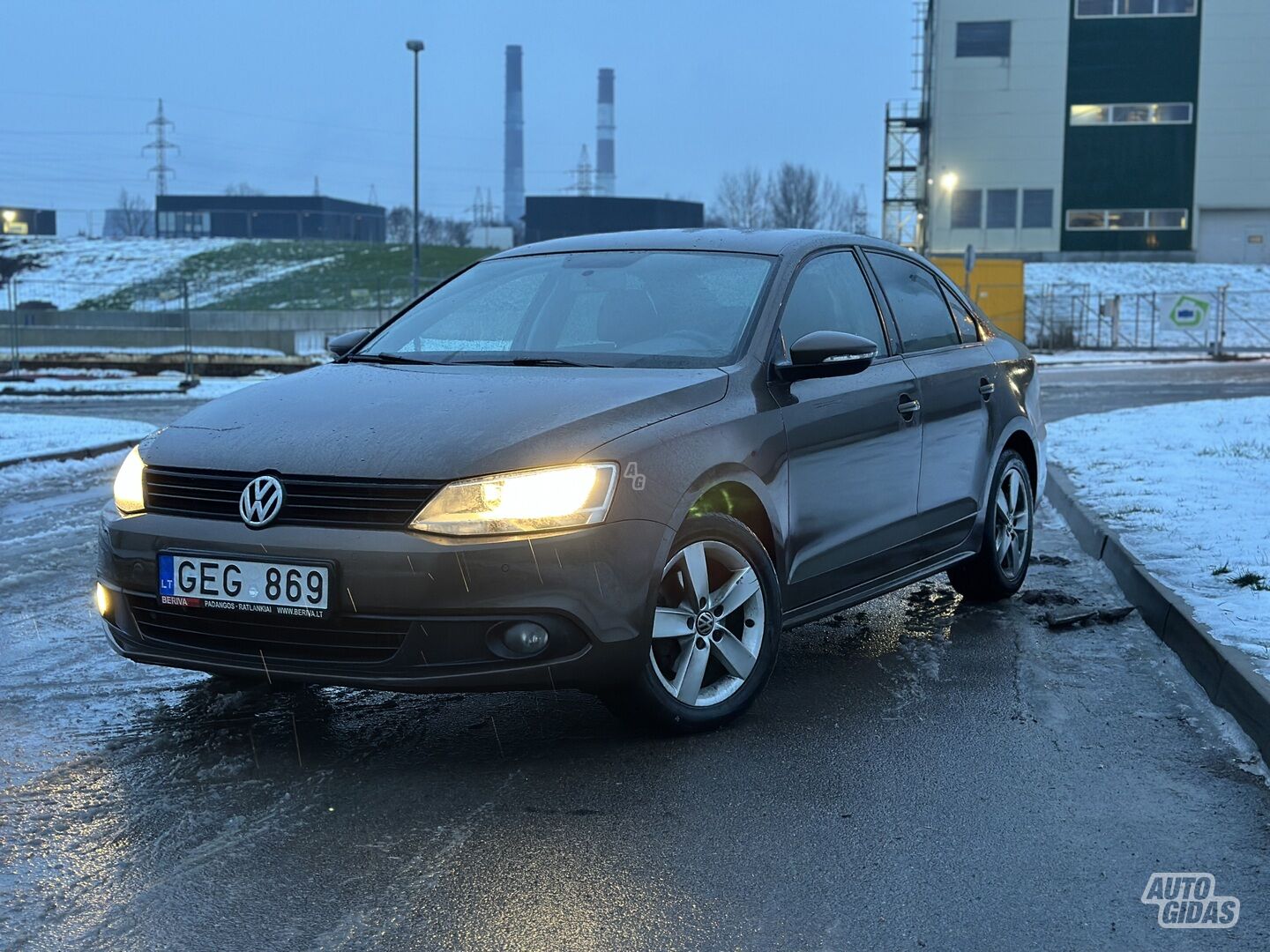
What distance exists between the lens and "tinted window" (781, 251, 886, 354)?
5.48 m

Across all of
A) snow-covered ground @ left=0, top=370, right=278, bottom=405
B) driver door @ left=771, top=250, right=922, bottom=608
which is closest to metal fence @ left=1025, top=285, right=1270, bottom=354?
snow-covered ground @ left=0, top=370, right=278, bottom=405

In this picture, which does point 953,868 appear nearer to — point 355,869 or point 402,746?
point 355,869

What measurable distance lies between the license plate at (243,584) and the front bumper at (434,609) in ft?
0.11

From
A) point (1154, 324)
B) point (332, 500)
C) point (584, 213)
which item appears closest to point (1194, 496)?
point (332, 500)

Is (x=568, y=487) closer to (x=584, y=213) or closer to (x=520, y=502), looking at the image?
(x=520, y=502)

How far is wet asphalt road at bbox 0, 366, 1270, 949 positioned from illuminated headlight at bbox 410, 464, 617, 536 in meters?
0.74

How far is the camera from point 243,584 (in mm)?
4242

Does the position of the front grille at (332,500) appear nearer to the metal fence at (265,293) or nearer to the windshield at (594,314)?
the windshield at (594,314)

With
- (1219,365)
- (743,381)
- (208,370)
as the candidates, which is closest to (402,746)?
(743,381)

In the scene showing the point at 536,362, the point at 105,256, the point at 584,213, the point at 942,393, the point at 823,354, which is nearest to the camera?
the point at 823,354

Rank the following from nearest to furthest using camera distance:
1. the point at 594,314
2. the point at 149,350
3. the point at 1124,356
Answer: the point at 594,314 → the point at 149,350 → the point at 1124,356

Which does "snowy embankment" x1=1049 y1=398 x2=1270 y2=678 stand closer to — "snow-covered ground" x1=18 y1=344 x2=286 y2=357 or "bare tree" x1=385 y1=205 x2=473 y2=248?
"snow-covered ground" x1=18 y1=344 x2=286 y2=357

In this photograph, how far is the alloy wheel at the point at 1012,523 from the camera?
687 centimetres

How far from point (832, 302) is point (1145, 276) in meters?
54.0
